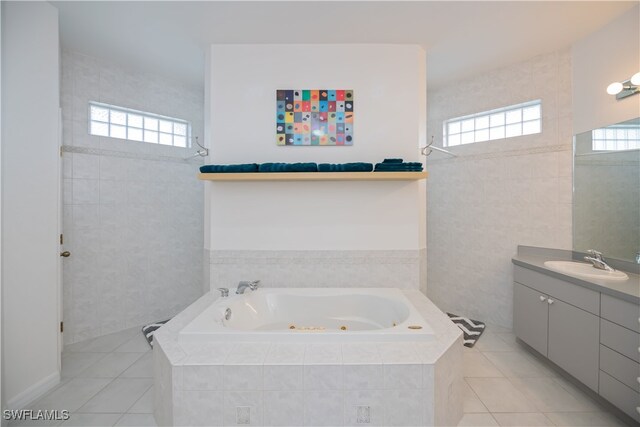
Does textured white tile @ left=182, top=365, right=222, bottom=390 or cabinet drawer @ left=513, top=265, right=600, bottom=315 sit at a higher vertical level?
cabinet drawer @ left=513, top=265, right=600, bottom=315

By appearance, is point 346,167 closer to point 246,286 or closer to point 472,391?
point 246,286

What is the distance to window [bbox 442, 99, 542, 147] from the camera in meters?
2.75

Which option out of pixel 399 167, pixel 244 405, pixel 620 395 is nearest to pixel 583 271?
pixel 620 395

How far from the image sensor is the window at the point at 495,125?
9.02ft

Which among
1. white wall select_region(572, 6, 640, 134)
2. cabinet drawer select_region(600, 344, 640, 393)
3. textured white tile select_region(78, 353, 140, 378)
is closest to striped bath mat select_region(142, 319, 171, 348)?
textured white tile select_region(78, 353, 140, 378)

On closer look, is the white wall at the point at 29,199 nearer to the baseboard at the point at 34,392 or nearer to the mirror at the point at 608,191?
the baseboard at the point at 34,392

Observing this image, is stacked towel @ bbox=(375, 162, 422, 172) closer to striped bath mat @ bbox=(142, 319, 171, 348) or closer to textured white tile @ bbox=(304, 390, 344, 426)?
textured white tile @ bbox=(304, 390, 344, 426)

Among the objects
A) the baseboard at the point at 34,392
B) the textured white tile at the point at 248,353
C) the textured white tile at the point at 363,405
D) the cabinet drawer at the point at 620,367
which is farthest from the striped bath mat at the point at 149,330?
the cabinet drawer at the point at 620,367

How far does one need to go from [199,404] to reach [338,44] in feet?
8.57

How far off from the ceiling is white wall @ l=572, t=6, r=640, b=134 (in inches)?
3.6

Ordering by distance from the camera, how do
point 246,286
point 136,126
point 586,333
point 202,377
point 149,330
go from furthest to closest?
point 136,126 < point 149,330 < point 246,286 < point 586,333 < point 202,377

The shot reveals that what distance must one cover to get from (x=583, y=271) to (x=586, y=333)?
1.71ft

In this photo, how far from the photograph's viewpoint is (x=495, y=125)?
9.63 ft

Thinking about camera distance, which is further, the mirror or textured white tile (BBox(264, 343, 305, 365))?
the mirror
